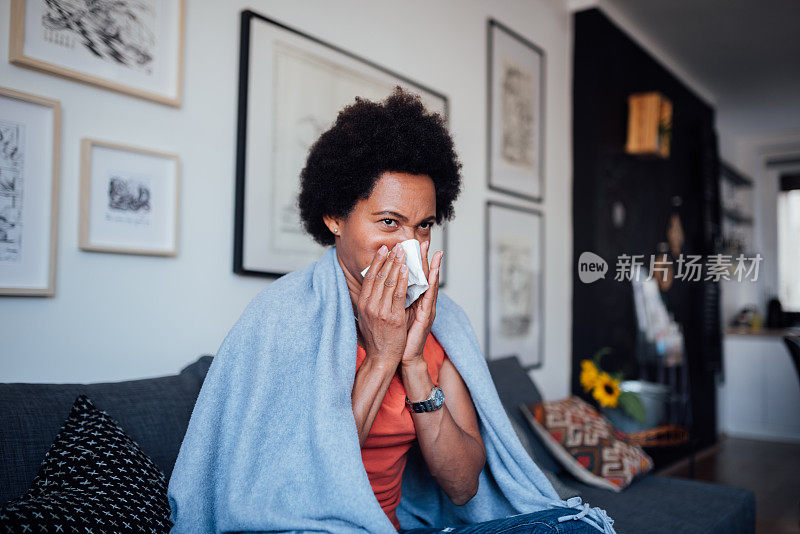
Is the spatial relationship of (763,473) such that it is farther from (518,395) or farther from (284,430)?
(284,430)

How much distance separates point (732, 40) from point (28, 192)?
434 cm

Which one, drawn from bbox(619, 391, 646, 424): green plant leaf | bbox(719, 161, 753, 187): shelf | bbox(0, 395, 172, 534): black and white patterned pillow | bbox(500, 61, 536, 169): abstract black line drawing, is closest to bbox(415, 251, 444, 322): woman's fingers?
bbox(0, 395, 172, 534): black and white patterned pillow

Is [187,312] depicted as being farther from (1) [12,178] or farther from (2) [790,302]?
(2) [790,302]

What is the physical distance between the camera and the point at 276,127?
1969 millimetres

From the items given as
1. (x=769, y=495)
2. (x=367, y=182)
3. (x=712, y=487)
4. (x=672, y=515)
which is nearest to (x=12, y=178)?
(x=367, y=182)

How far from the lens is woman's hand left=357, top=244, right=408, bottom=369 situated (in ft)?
4.05

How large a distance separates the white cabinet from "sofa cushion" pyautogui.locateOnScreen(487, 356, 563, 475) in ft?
11.6

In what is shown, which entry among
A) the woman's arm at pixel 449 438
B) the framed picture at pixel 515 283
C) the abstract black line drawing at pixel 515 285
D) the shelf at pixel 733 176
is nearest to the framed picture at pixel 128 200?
the woman's arm at pixel 449 438

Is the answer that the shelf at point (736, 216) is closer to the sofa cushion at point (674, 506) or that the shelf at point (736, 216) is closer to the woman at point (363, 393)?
the sofa cushion at point (674, 506)

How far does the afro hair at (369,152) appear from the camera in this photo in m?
1.35

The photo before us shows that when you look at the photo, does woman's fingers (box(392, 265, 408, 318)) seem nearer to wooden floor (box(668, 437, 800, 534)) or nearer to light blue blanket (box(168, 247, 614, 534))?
light blue blanket (box(168, 247, 614, 534))

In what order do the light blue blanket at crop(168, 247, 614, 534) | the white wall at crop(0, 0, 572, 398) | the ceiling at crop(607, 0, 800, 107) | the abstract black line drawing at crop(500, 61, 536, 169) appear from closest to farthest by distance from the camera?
1. the light blue blanket at crop(168, 247, 614, 534)
2. the white wall at crop(0, 0, 572, 398)
3. the abstract black line drawing at crop(500, 61, 536, 169)
4. the ceiling at crop(607, 0, 800, 107)

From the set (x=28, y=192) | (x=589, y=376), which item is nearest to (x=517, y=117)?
(x=589, y=376)

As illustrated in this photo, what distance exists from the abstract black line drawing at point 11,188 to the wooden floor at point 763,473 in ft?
10.8
